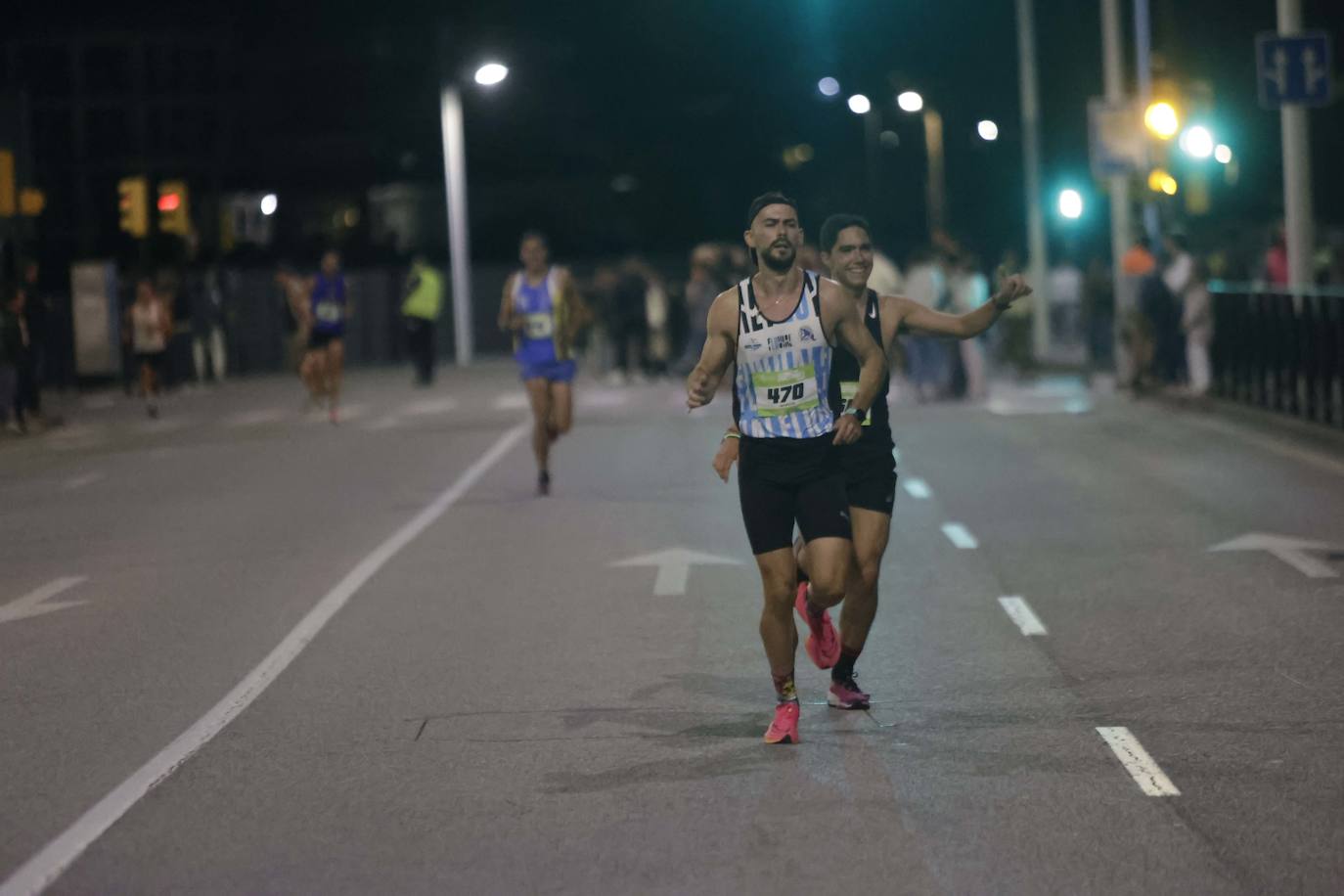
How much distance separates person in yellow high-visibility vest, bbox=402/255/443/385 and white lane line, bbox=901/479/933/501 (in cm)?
2034

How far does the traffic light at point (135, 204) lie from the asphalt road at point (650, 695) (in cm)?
2229

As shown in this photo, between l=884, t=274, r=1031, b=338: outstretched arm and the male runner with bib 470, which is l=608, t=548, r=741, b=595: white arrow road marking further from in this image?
the male runner with bib 470

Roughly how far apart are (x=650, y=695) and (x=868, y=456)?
4.47 ft

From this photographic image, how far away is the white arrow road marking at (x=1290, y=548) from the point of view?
12953mm

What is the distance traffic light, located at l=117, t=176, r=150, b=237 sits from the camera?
135 ft

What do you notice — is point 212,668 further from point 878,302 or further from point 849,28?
point 849,28

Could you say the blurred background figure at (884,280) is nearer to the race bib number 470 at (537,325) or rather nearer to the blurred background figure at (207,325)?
→ the race bib number 470 at (537,325)

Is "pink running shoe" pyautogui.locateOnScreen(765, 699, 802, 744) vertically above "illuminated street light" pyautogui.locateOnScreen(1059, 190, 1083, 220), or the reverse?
"illuminated street light" pyautogui.locateOnScreen(1059, 190, 1083, 220)

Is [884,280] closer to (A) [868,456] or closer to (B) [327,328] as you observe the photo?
(B) [327,328]

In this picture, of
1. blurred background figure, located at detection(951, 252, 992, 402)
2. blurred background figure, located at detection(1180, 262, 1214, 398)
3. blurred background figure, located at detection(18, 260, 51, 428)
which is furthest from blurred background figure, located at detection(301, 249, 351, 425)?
blurred background figure, located at detection(1180, 262, 1214, 398)

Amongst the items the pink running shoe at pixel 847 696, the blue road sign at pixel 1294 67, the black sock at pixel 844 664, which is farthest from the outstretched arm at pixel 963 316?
the blue road sign at pixel 1294 67

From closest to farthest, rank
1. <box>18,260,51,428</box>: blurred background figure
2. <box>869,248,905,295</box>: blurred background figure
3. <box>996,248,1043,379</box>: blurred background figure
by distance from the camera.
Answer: <box>869,248,905,295</box>: blurred background figure → <box>18,260,51,428</box>: blurred background figure → <box>996,248,1043,379</box>: blurred background figure

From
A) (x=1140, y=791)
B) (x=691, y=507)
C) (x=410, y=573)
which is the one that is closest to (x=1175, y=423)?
(x=691, y=507)

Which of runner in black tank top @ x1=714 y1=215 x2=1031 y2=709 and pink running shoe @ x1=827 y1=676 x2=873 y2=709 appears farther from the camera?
pink running shoe @ x1=827 y1=676 x2=873 y2=709
